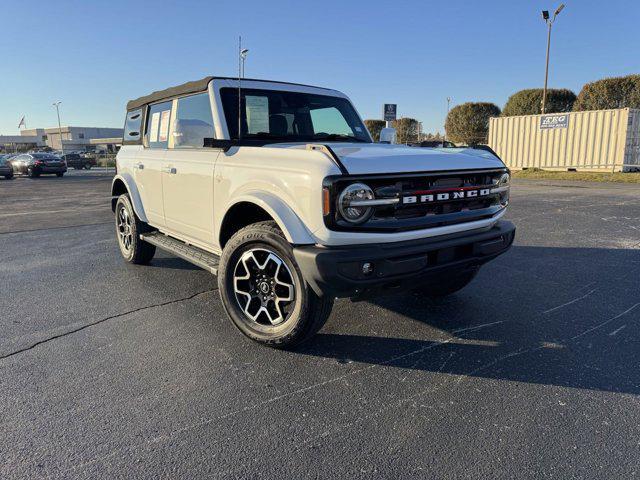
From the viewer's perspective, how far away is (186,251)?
4289mm

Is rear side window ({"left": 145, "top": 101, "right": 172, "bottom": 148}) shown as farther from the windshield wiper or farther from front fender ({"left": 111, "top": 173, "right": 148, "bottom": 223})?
the windshield wiper

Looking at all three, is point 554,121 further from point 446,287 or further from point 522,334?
point 522,334

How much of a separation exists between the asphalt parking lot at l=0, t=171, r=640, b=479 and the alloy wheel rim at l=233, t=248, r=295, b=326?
0.87 ft

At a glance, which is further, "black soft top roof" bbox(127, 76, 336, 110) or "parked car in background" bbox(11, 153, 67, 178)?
"parked car in background" bbox(11, 153, 67, 178)

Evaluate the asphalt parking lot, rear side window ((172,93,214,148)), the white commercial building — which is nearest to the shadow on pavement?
the asphalt parking lot

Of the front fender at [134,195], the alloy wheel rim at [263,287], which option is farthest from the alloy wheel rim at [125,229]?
the alloy wheel rim at [263,287]

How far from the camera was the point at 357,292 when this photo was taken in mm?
2766

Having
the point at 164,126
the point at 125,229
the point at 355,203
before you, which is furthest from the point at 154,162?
the point at 355,203

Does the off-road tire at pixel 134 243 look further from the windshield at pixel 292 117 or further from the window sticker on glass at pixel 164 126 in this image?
the windshield at pixel 292 117

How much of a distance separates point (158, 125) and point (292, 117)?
1.65 m

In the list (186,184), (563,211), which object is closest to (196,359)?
(186,184)

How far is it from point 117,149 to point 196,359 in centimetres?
395

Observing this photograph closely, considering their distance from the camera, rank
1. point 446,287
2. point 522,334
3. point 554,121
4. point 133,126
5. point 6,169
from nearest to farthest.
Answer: point 522,334, point 446,287, point 133,126, point 554,121, point 6,169

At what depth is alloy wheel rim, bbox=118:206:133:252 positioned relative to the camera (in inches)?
222
